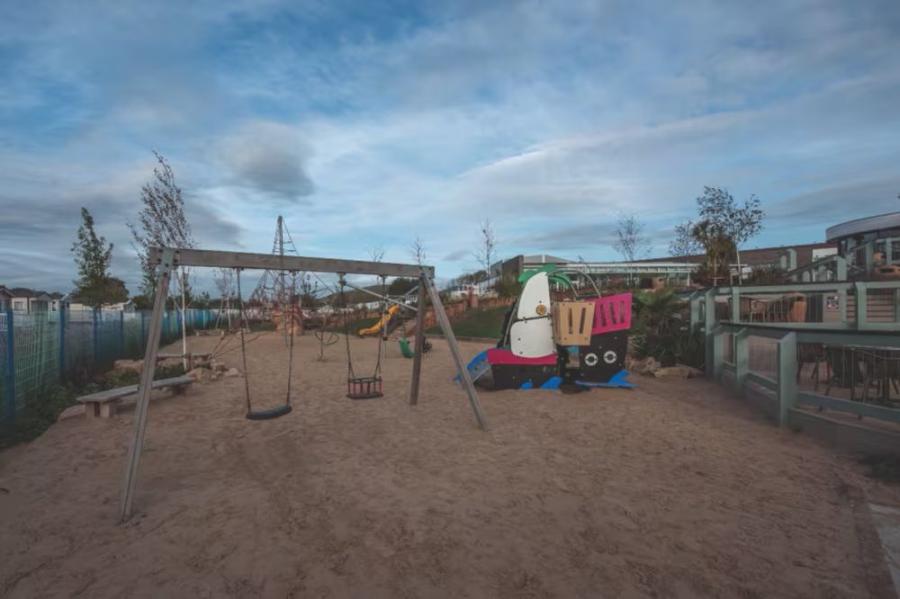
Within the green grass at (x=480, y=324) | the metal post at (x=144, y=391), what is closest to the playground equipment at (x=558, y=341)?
the metal post at (x=144, y=391)

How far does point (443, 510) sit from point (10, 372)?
6.22 m

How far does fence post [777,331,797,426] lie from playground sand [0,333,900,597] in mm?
231

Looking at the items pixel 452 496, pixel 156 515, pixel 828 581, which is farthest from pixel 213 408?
pixel 828 581

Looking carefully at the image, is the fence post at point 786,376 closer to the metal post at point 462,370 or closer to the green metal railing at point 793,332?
the green metal railing at point 793,332

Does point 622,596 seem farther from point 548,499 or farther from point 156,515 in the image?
point 156,515

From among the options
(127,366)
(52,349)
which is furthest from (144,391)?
(127,366)

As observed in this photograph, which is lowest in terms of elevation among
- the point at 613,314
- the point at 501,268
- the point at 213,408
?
the point at 213,408

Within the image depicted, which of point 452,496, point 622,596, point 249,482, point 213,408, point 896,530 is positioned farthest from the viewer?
point 213,408

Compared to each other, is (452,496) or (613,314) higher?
(613,314)

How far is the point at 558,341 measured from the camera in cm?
868

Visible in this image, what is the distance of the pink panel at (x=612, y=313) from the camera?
869 cm

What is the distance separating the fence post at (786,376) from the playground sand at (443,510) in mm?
231

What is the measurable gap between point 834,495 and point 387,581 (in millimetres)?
3504

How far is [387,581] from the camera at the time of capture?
9.55 feet
